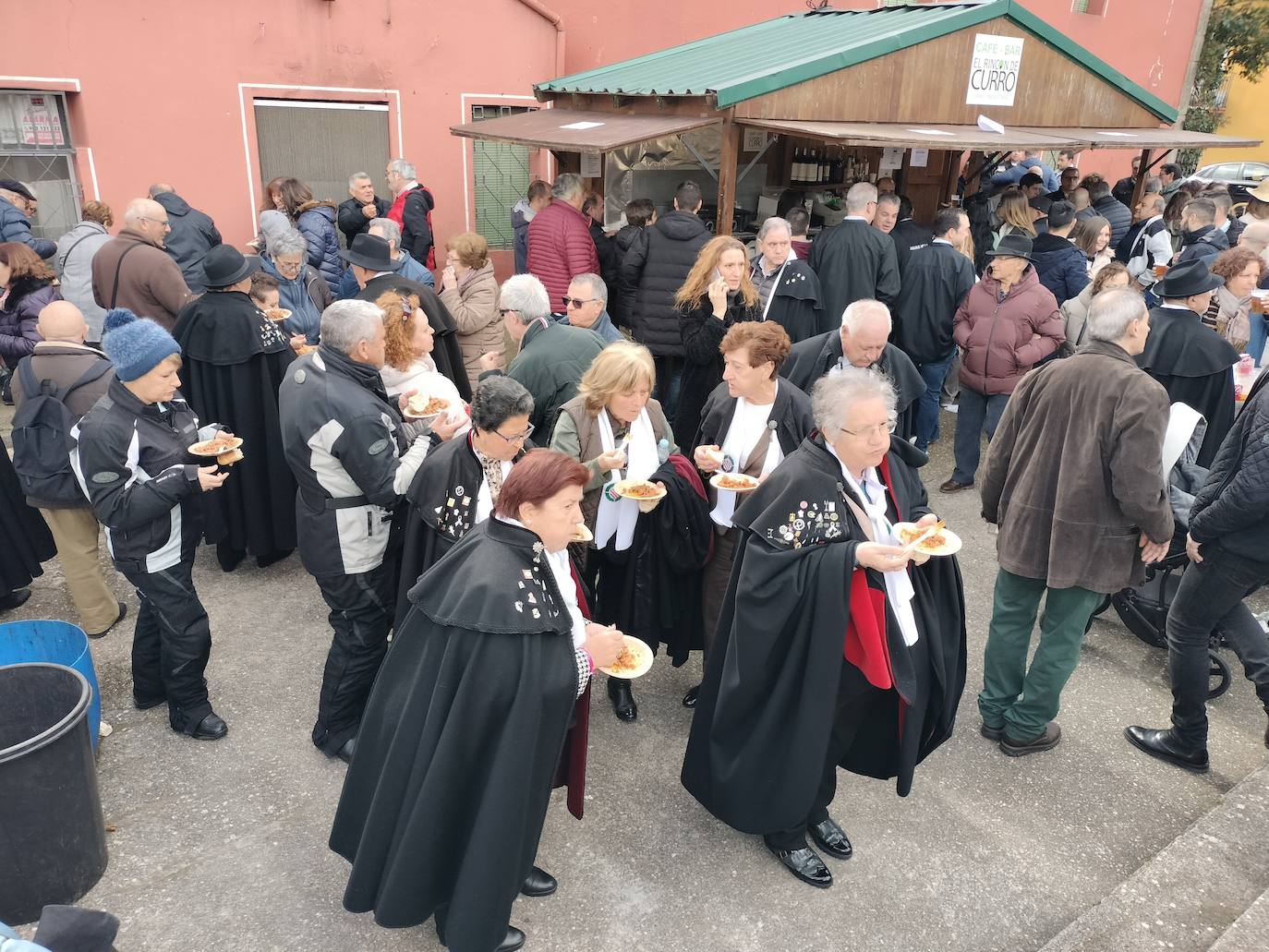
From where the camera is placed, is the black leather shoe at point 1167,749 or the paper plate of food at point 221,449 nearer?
the paper plate of food at point 221,449

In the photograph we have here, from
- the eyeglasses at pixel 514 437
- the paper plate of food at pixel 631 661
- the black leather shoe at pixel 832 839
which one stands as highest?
the eyeglasses at pixel 514 437

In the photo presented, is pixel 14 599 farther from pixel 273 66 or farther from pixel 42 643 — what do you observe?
pixel 273 66

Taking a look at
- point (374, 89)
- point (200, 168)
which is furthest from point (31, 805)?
point (374, 89)

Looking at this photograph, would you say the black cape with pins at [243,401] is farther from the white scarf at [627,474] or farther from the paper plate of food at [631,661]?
the paper plate of food at [631,661]

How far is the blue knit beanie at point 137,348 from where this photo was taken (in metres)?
4.04

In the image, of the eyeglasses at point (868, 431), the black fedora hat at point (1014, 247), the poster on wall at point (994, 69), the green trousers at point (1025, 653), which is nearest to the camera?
the eyeglasses at point (868, 431)

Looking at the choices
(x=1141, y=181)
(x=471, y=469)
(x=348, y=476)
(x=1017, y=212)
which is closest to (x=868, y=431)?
(x=471, y=469)

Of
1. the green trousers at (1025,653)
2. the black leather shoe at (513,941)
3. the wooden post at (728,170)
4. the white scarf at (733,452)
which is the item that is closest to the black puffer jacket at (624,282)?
the wooden post at (728,170)

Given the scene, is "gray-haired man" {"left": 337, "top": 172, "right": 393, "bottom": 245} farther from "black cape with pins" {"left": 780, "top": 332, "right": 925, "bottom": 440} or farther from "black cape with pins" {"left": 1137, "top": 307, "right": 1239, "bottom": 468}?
"black cape with pins" {"left": 1137, "top": 307, "right": 1239, "bottom": 468}

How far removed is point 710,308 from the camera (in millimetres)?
6383

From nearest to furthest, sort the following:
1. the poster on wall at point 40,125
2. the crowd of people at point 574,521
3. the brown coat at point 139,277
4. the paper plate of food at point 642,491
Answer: the crowd of people at point 574,521, the paper plate of food at point 642,491, the brown coat at point 139,277, the poster on wall at point 40,125

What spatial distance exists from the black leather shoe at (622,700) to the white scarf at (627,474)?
0.81 m

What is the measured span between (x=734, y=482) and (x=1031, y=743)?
2.08m

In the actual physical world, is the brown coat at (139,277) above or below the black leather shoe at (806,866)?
above
